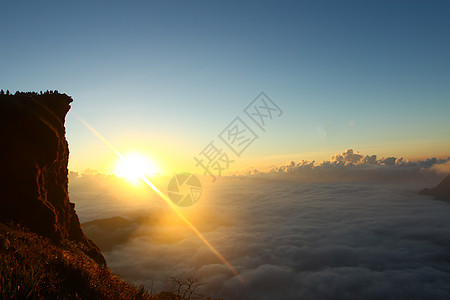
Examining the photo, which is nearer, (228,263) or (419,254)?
(228,263)

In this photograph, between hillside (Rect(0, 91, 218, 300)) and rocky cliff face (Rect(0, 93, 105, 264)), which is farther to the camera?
rocky cliff face (Rect(0, 93, 105, 264))

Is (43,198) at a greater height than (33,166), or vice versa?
(33,166)

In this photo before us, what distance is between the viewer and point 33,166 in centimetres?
1480

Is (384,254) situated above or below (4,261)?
below

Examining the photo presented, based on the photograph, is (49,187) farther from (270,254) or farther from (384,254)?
(384,254)

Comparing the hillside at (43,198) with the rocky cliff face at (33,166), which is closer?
the hillside at (43,198)

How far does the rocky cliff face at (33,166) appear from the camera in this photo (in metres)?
13.4

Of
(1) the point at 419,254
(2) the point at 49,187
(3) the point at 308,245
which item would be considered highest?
(2) the point at 49,187

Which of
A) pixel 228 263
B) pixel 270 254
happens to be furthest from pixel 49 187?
pixel 270 254

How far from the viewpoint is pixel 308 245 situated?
15850 centimetres

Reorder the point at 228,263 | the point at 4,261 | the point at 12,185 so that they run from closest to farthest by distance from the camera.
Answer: the point at 4,261, the point at 12,185, the point at 228,263

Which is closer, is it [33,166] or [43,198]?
[33,166]

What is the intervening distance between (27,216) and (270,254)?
144692 mm

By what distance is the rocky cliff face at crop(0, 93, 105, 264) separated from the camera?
13383 mm
